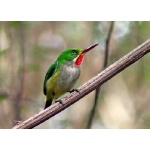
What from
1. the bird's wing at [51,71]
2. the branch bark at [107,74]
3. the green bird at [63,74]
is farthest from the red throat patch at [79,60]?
the branch bark at [107,74]

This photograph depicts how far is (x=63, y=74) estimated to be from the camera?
2.05 m

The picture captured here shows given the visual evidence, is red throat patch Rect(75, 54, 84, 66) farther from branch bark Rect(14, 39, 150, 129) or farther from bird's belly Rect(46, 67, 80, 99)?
branch bark Rect(14, 39, 150, 129)

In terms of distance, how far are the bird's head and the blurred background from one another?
13cm

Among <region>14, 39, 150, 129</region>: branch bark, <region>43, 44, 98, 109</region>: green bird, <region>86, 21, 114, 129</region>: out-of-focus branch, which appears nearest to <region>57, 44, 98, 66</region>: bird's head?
<region>43, 44, 98, 109</region>: green bird

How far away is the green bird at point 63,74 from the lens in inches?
79.7

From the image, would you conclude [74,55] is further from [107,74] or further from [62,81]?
[107,74]

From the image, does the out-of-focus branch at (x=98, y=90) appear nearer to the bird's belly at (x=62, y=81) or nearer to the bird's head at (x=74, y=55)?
the bird's head at (x=74, y=55)

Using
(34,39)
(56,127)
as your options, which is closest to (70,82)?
(56,127)

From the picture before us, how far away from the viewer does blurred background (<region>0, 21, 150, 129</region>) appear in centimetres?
229

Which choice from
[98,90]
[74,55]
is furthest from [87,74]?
[74,55]
